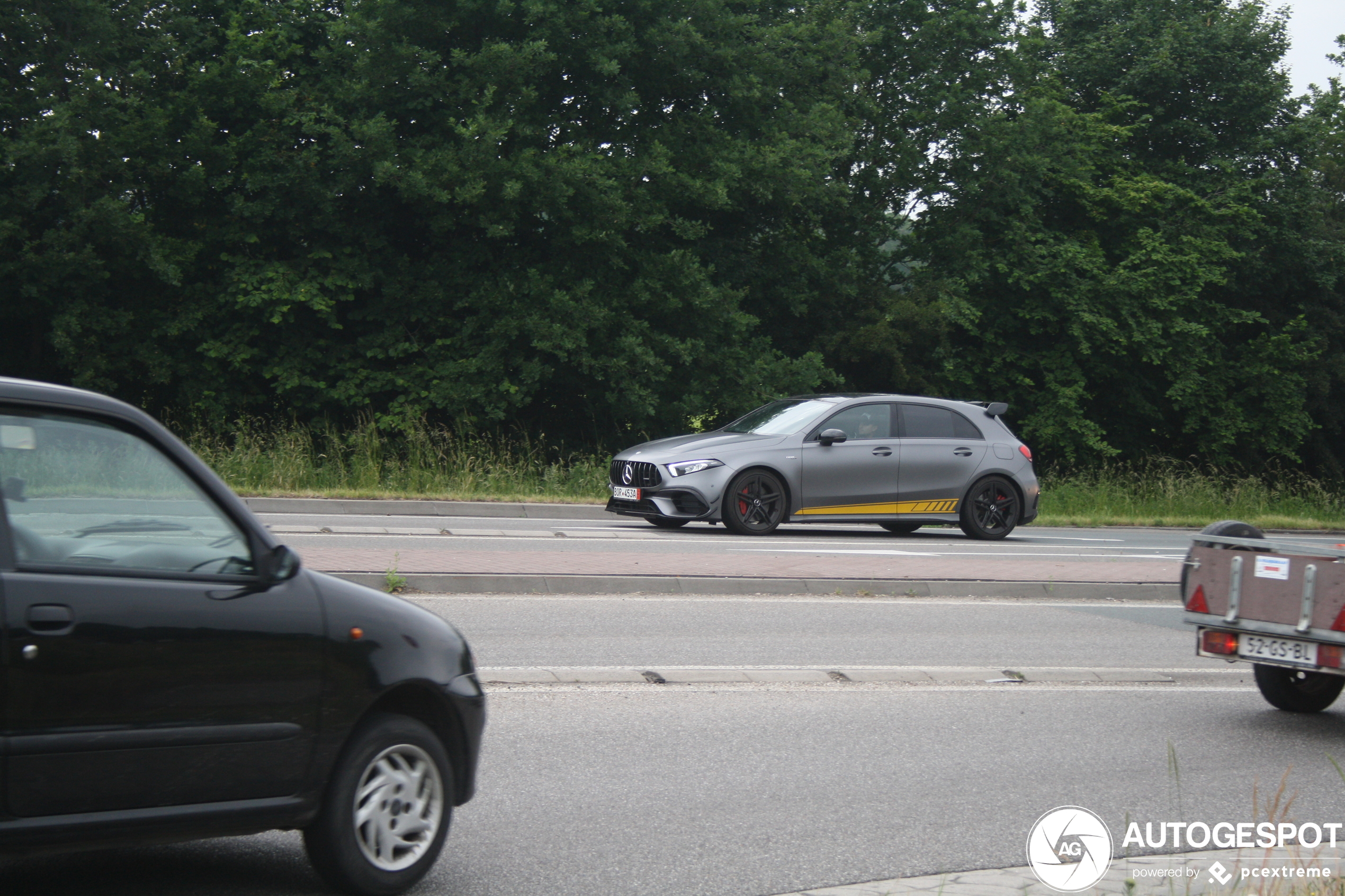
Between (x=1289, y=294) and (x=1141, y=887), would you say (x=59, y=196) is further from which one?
(x=1289, y=294)

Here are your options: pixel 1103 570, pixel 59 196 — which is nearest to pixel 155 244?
pixel 59 196

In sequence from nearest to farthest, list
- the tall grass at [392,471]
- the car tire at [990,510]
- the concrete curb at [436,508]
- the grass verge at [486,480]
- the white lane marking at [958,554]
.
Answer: the white lane marking at [958,554] < the car tire at [990,510] < the concrete curb at [436,508] < the tall grass at [392,471] < the grass verge at [486,480]

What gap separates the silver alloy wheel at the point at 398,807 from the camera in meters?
4.15

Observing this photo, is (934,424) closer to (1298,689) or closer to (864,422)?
(864,422)

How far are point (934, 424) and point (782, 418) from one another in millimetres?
1935

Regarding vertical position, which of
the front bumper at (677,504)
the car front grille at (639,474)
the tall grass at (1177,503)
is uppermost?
the car front grille at (639,474)

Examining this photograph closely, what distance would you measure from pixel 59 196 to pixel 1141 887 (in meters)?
25.8

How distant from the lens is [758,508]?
15.8 metres

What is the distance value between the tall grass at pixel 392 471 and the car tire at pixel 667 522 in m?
3.18

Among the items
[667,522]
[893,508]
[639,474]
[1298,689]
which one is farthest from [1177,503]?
[1298,689]
